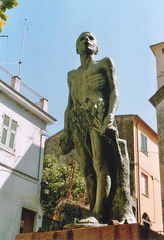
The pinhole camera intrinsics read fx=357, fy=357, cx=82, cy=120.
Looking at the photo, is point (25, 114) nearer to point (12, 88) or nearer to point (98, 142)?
point (12, 88)

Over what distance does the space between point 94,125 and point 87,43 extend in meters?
0.92

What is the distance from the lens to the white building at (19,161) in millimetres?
14914

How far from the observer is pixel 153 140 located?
26.9 meters

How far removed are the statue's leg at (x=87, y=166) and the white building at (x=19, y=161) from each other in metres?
11.5

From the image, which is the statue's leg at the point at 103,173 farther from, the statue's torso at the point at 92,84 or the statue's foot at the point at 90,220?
the statue's torso at the point at 92,84

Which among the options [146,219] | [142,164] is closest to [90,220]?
[146,219]

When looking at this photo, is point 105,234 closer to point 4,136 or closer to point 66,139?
point 66,139

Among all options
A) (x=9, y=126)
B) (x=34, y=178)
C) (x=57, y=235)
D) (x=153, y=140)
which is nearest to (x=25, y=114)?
(x=9, y=126)

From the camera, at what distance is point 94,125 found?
354cm

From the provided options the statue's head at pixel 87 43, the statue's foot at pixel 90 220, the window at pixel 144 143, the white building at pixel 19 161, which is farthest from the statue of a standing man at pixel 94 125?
the window at pixel 144 143

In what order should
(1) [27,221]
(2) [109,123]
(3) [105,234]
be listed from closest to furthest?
(3) [105,234]
(2) [109,123]
(1) [27,221]

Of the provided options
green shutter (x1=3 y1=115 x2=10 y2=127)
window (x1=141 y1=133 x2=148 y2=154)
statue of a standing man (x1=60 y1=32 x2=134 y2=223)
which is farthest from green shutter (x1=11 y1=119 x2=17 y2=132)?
statue of a standing man (x1=60 y1=32 x2=134 y2=223)

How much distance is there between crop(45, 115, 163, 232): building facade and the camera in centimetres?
2289

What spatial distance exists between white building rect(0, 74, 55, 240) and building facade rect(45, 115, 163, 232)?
17.9ft
